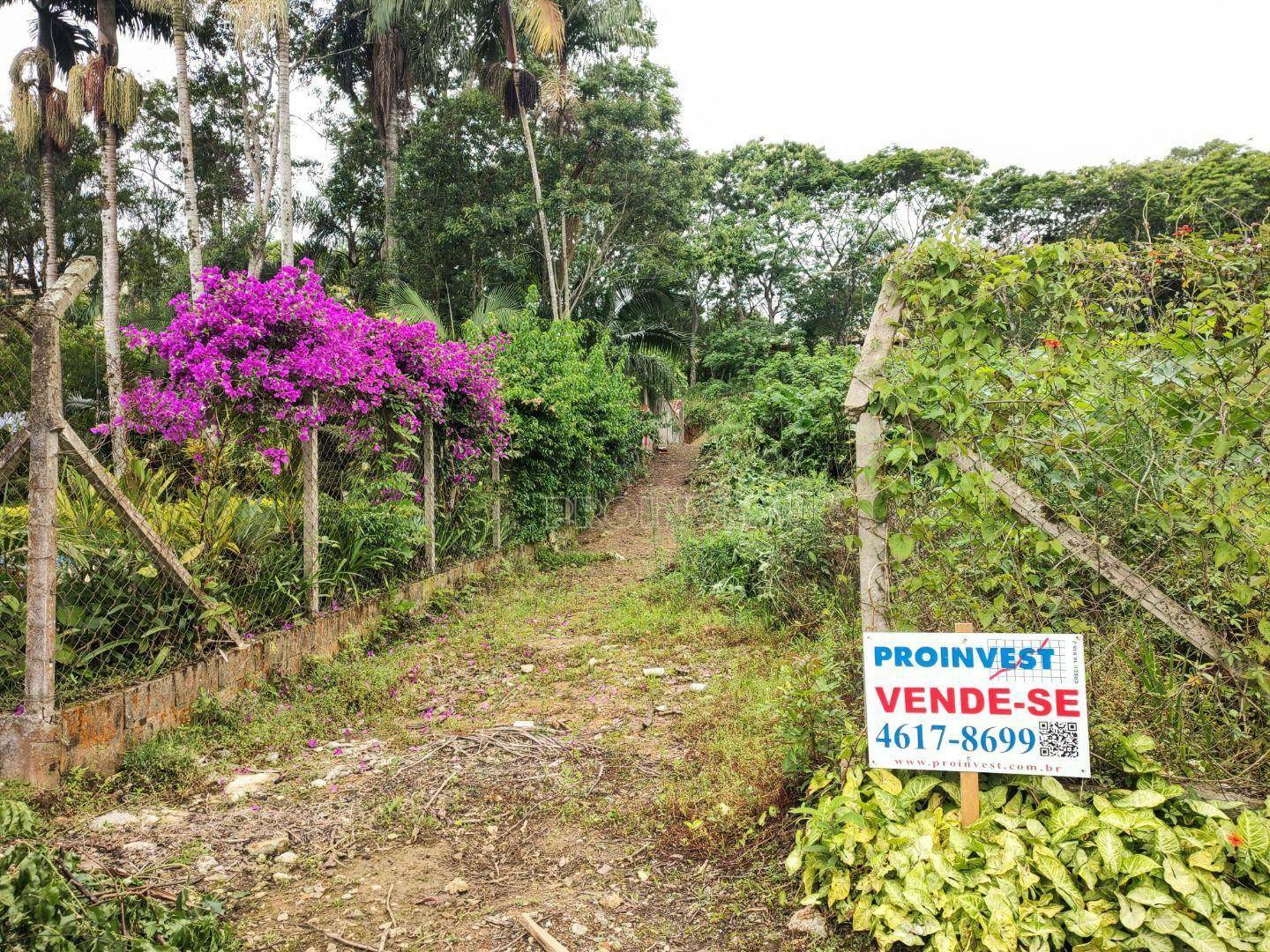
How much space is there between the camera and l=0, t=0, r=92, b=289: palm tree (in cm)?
1614

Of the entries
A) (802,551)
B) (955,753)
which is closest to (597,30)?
(802,551)

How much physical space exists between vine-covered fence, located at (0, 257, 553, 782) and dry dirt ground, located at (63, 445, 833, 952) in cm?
89

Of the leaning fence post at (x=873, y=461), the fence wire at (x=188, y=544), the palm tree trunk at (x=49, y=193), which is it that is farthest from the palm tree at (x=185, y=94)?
the leaning fence post at (x=873, y=461)

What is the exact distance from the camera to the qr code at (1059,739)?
7.59 feet

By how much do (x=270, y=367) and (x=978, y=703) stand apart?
170 inches

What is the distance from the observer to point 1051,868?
218 cm

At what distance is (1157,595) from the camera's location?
8.20 ft

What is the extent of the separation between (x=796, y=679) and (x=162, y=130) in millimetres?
24046

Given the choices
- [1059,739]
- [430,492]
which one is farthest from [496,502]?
[1059,739]

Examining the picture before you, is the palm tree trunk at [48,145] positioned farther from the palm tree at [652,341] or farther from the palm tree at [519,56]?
the palm tree at [652,341]

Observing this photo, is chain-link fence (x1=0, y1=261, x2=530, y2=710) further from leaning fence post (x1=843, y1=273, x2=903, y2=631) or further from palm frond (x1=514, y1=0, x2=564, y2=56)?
palm frond (x1=514, y1=0, x2=564, y2=56)

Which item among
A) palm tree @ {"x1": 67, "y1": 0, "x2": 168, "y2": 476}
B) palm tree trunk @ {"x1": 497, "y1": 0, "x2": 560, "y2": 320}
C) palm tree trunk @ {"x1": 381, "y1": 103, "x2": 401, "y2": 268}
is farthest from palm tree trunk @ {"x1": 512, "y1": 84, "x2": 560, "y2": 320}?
palm tree @ {"x1": 67, "y1": 0, "x2": 168, "y2": 476}

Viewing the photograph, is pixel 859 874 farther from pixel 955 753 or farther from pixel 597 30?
pixel 597 30

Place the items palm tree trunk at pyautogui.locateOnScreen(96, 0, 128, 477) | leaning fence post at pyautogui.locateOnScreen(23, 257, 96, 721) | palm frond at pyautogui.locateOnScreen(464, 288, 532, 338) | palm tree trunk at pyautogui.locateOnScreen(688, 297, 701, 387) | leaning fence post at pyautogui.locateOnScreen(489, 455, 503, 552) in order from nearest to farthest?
leaning fence post at pyautogui.locateOnScreen(23, 257, 96, 721) → leaning fence post at pyautogui.locateOnScreen(489, 455, 503, 552) → palm frond at pyautogui.locateOnScreen(464, 288, 532, 338) → palm tree trunk at pyautogui.locateOnScreen(96, 0, 128, 477) → palm tree trunk at pyautogui.locateOnScreen(688, 297, 701, 387)
